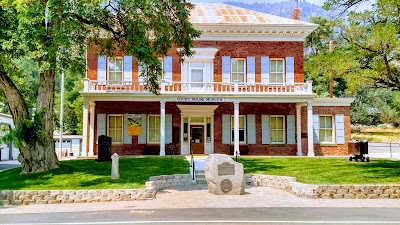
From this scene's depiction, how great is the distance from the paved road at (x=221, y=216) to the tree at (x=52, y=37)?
5.95m

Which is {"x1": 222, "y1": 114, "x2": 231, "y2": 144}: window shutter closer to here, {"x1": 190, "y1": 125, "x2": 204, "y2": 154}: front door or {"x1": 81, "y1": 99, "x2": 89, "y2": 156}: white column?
{"x1": 190, "y1": 125, "x2": 204, "y2": 154}: front door

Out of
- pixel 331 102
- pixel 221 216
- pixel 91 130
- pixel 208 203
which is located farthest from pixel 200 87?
pixel 221 216

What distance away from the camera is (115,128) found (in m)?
27.6

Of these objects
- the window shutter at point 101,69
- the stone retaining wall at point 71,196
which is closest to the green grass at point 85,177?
the stone retaining wall at point 71,196

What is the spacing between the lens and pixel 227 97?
1005 inches

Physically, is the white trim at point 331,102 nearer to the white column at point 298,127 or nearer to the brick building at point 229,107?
the brick building at point 229,107

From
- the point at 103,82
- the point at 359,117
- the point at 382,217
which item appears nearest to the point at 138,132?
the point at 103,82

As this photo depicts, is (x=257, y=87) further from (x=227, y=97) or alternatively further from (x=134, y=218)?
(x=134, y=218)

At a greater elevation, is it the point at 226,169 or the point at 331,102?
the point at 331,102

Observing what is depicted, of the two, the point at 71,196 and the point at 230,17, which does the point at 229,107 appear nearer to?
the point at 230,17

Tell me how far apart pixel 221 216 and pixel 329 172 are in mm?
7919

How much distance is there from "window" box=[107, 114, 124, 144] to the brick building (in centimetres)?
7

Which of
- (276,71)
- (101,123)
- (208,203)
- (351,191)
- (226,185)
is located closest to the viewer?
(208,203)

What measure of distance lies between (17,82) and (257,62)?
48.0 ft
